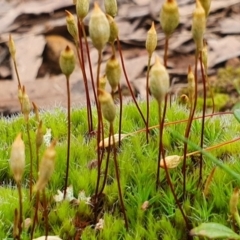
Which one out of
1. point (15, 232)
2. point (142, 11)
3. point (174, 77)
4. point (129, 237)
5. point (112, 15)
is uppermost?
point (112, 15)

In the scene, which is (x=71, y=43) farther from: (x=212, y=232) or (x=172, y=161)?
(x=212, y=232)

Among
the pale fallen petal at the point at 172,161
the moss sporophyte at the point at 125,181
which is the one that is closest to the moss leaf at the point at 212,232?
the moss sporophyte at the point at 125,181

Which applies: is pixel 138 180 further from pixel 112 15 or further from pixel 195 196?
pixel 112 15

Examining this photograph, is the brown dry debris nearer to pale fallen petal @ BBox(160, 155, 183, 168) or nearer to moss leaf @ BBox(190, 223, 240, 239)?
pale fallen petal @ BBox(160, 155, 183, 168)

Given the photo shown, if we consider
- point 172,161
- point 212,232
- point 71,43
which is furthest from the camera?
point 71,43

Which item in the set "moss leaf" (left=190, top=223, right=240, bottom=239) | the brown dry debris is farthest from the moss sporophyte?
the brown dry debris

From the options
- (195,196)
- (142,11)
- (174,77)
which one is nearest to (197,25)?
(195,196)

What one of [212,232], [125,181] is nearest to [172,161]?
[125,181]

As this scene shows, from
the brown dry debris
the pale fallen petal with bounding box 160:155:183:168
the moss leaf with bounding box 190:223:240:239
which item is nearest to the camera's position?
the moss leaf with bounding box 190:223:240:239

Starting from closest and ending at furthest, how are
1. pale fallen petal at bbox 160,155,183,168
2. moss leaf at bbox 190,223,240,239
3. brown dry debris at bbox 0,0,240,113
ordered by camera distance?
moss leaf at bbox 190,223,240,239
pale fallen petal at bbox 160,155,183,168
brown dry debris at bbox 0,0,240,113

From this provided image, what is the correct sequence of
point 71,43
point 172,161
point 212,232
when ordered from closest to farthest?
point 212,232, point 172,161, point 71,43

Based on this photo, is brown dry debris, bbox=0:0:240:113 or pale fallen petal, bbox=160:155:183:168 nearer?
pale fallen petal, bbox=160:155:183:168
